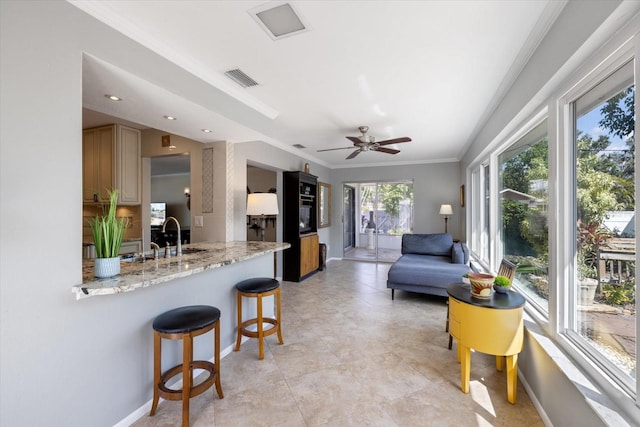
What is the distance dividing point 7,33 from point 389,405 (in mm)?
2970

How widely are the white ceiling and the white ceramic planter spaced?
3.85 feet

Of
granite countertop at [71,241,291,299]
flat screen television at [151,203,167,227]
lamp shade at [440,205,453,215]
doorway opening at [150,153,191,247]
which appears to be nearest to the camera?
granite countertop at [71,241,291,299]

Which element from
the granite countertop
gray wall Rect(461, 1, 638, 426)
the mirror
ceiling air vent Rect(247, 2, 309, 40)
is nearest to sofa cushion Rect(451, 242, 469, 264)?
gray wall Rect(461, 1, 638, 426)

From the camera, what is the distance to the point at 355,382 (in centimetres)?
219

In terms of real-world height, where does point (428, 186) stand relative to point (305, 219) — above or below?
above

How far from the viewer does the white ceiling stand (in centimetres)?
165

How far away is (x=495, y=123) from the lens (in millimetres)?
3100

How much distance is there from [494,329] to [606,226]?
3.07ft

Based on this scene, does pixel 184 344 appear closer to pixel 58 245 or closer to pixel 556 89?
pixel 58 245

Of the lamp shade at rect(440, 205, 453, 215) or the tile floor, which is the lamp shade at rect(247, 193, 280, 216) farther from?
the lamp shade at rect(440, 205, 453, 215)

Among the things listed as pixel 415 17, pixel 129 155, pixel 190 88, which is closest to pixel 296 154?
pixel 129 155

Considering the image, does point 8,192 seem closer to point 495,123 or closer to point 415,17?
point 415,17

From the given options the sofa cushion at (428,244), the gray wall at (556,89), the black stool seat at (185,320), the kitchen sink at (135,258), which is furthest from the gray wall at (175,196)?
the gray wall at (556,89)

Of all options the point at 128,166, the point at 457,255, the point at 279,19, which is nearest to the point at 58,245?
the point at 279,19
